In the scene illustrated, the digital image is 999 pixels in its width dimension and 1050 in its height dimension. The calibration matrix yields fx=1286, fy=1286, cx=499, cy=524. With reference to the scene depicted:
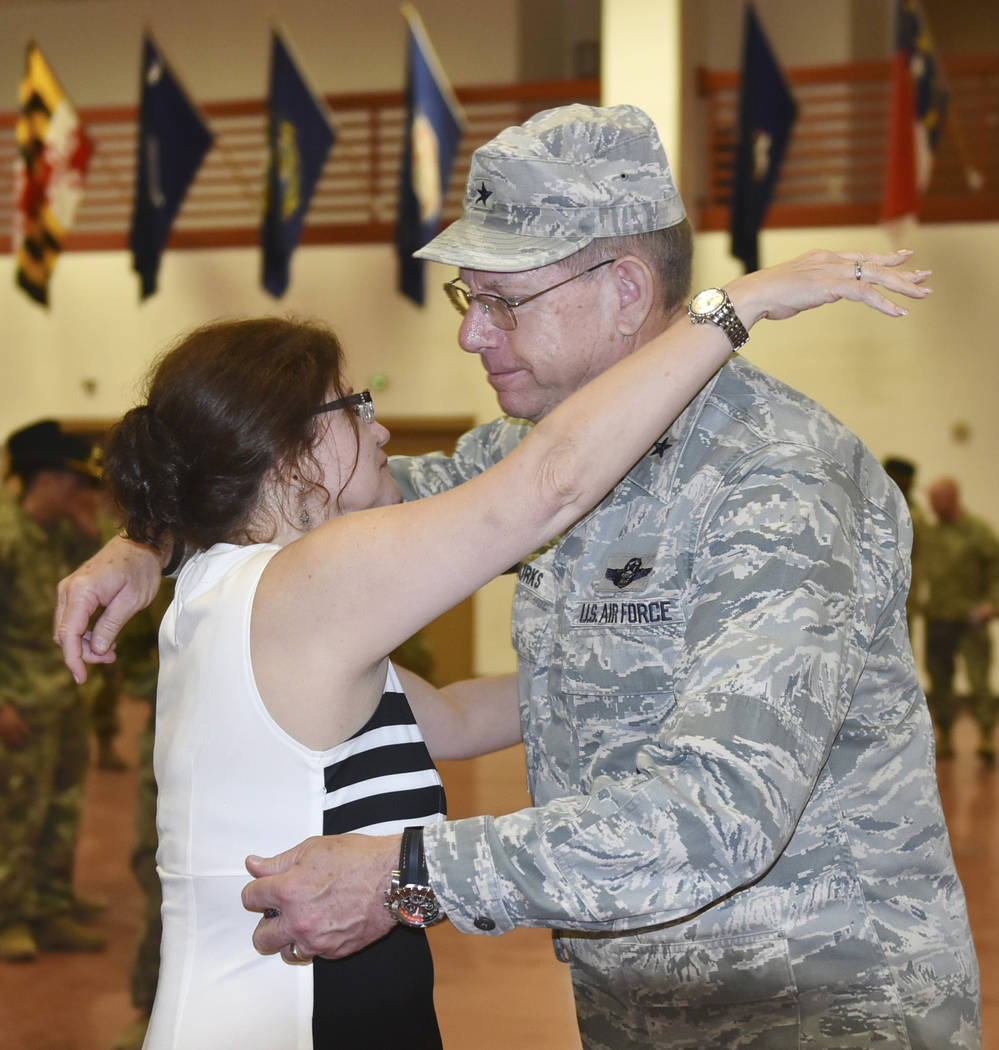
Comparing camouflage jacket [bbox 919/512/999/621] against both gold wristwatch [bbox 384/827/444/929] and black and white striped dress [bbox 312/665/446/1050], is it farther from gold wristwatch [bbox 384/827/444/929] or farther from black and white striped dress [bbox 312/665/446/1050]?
gold wristwatch [bbox 384/827/444/929]

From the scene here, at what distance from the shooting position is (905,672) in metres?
1.66

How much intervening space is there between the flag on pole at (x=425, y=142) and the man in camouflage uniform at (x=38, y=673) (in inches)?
193

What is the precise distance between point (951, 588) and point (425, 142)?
4831 mm

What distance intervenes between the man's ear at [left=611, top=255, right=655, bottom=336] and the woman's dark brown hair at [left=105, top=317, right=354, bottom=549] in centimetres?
40

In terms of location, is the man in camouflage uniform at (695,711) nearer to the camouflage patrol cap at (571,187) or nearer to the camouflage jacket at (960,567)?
the camouflage patrol cap at (571,187)

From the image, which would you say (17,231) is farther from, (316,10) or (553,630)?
(553,630)

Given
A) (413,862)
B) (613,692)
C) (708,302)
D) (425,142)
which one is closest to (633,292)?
(708,302)

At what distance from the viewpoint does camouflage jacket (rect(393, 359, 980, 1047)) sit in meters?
1.29

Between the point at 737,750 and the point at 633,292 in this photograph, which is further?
the point at 633,292

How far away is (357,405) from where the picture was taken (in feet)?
5.65

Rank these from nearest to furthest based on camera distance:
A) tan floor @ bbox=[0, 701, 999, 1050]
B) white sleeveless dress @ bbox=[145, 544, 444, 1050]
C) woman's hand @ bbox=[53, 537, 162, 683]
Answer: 1. white sleeveless dress @ bbox=[145, 544, 444, 1050]
2. woman's hand @ bbox=[53, 537, 162, 683]
3. tan floor @ bbox=[0, 701, 999, 1050]

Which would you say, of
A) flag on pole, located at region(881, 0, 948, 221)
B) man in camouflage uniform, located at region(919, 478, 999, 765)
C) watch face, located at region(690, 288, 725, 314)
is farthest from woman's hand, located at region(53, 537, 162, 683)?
flag on pole, located at region(881, 0, 948, 221)

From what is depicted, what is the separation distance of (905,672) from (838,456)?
1.01 ft

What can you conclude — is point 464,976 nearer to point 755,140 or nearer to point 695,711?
point 695,711
